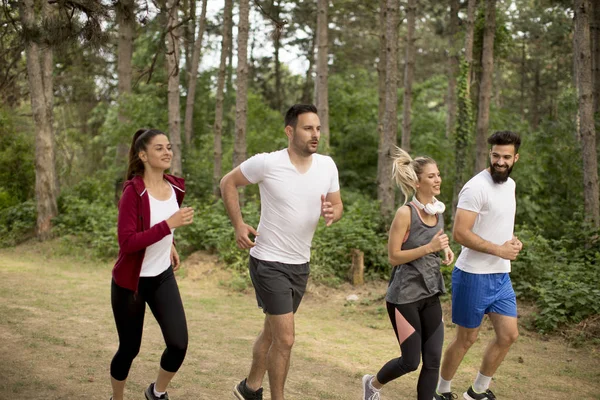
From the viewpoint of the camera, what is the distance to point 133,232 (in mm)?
4582

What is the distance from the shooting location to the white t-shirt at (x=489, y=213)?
5.30m

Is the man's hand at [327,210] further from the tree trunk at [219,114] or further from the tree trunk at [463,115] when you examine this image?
the tree trunk at [219,114]

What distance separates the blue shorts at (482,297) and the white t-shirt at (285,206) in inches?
54.1

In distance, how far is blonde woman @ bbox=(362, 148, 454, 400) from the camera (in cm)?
488

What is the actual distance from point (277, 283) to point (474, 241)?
162 centimetres

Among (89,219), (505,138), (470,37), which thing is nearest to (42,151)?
(89,219)

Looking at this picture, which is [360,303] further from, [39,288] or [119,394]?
[119,394]

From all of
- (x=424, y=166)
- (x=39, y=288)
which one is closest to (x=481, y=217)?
(x=424, y=166)

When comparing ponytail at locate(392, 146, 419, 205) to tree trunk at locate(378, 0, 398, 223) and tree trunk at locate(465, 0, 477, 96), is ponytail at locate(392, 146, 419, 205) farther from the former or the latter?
tree trunk at locate(465, 0, 477, 96)

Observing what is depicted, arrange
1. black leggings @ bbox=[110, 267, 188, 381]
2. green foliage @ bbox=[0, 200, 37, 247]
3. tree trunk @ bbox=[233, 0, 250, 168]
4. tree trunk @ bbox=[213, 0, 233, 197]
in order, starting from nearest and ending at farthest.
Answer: black leggings @ bbox=[110, 267, 188, 381], tree trunk @ bbox=[233, 0, 250, 168], green foliage @ bbox=[0, 200, 37, 247], tree trunk @ bbox=[213, 0, 233, 197]

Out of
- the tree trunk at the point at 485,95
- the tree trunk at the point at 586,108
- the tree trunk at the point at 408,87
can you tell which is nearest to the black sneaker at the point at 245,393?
the tree trunk at the point at 586,108

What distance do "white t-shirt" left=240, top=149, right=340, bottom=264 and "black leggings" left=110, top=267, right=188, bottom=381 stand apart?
0.77 m

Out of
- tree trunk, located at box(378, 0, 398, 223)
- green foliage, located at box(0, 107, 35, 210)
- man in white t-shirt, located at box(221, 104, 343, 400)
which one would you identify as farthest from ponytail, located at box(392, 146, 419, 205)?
green foliage, located at box(0, 107, 35, 210)

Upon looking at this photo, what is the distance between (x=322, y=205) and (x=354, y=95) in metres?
21.3
